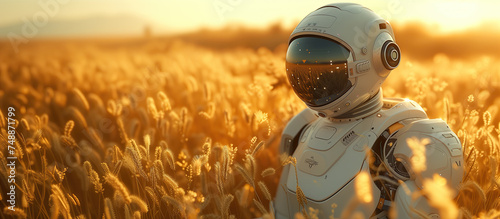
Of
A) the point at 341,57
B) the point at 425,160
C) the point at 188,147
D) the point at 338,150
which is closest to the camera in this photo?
the point at 425,160

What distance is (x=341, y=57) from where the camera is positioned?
2414 mm

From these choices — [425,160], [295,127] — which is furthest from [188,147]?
[425,160]

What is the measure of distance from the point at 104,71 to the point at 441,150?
26.6 feet

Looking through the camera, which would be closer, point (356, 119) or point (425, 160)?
point (425, 160)

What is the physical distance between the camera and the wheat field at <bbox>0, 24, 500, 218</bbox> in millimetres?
2432

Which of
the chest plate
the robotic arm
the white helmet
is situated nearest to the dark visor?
the white helmet

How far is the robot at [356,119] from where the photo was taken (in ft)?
7.62

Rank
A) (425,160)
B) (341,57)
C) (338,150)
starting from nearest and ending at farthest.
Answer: (425,160)
(341,57)
(338,150)

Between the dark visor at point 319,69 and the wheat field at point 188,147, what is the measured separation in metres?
0.31

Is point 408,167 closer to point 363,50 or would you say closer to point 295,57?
point 363,50

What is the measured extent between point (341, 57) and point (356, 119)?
42cm

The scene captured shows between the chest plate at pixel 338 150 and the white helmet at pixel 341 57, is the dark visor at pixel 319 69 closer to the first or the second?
the white helmet at pixel 341 57

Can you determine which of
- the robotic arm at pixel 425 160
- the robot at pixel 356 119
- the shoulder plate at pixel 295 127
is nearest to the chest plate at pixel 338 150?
the robot at pixel 356 119

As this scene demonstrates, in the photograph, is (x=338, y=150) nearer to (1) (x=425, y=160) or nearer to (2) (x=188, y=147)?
(1) (x=425, y=160)
